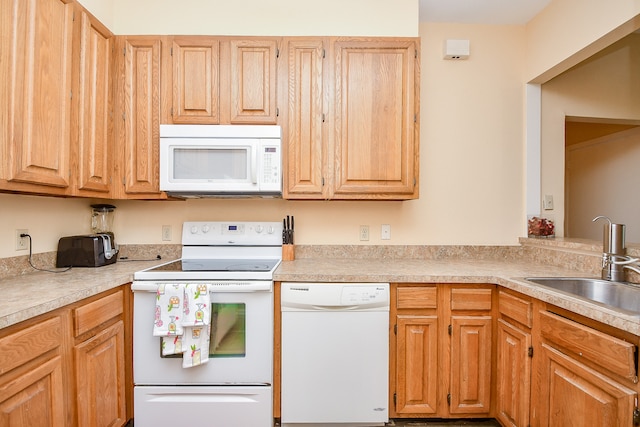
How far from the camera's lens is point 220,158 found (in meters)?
1.90

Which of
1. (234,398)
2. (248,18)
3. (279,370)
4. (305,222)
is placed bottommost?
(234,398)

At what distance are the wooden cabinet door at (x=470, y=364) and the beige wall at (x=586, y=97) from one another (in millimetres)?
1209

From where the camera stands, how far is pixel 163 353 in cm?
159

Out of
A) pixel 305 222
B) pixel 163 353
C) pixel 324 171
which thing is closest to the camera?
pixel 163 353

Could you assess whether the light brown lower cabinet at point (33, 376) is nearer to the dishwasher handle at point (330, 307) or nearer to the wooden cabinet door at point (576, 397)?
the dishwasher handle at point (330, 307)

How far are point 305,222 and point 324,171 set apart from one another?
47cm

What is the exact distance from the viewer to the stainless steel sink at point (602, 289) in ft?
4.67

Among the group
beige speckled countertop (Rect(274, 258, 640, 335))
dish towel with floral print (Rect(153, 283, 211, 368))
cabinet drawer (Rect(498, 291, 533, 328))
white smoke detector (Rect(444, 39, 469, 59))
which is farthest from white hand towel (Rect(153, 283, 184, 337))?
white smoke detector (Rect(444, 39, 469, 59))

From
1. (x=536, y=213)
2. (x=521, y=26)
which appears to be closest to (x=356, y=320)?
(x=536, y=213)

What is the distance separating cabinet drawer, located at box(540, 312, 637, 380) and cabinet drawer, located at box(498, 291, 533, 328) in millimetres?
70

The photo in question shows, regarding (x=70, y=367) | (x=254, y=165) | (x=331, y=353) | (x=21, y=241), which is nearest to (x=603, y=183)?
(x=331, y=353)

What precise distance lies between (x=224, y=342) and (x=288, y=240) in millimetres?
772

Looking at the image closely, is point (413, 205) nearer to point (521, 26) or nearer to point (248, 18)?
point (521, 26)

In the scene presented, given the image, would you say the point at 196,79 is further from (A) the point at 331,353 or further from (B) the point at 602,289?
(B) the point at 602,289
